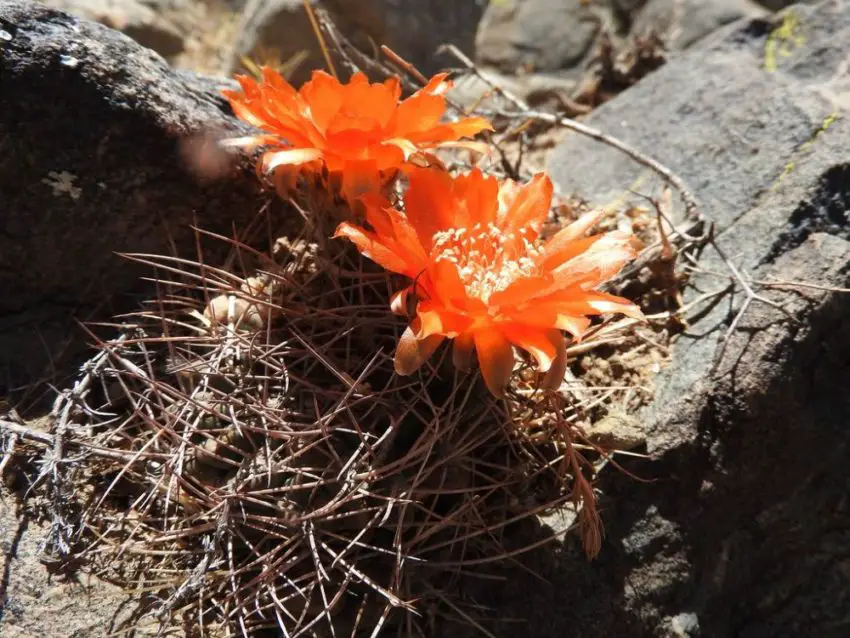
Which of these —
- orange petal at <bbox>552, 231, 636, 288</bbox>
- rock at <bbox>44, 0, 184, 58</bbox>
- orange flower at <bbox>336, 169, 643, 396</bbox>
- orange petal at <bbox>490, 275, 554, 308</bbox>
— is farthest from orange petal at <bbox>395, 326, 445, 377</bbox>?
rock at <bbox>44, 0, 184, 58</bbox>

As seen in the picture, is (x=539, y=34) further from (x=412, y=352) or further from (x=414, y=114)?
(x=412, y=352)

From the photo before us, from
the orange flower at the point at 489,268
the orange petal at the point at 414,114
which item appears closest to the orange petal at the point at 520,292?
the orange flower at the point at 489,268

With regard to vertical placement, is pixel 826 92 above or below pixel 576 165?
above

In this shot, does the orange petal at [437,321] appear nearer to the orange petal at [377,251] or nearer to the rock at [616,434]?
the orange petal at [377,251]

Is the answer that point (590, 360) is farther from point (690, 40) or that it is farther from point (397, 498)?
point (690, 40)

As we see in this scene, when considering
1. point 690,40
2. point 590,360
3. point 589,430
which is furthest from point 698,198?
point 690,40

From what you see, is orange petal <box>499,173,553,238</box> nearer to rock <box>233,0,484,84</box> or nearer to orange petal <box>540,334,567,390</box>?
orange petal <box>540,334,567,390</box>
